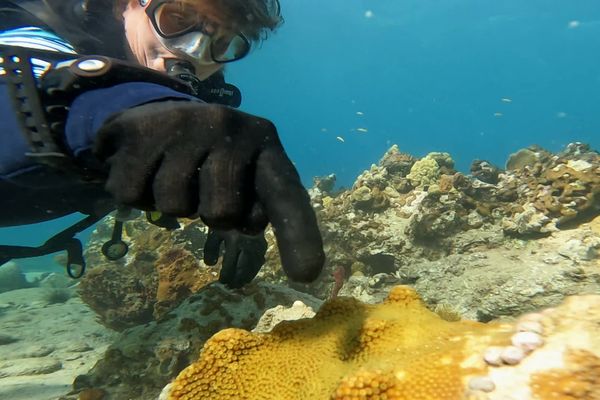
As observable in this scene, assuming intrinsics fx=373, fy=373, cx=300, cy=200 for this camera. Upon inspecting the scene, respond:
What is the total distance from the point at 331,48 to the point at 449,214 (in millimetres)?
107944

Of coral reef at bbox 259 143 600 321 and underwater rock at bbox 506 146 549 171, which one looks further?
underwater rock at bbox 506 146 549 171

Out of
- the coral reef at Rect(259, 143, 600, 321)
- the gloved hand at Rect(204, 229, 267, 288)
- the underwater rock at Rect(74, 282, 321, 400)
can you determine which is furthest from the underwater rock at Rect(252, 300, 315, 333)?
the coral reef at Rect(259, 143, 600, 321)

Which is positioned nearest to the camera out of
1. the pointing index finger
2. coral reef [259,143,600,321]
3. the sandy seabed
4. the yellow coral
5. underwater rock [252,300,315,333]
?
the pointing index finger

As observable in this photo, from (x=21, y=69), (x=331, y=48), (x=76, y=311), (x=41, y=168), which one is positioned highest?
(x=331, y=48)

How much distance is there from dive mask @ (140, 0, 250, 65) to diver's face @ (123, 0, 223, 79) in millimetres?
41

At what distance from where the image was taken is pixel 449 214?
6.86 metres

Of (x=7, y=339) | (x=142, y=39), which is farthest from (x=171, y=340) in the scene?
(x=7, y=339)

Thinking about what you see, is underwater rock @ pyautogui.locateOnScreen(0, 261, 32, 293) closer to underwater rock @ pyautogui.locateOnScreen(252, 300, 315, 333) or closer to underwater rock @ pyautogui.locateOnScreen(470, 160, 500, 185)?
underwater rock @ pyautogui.locateOnScreen(252, 300, 315, 333)

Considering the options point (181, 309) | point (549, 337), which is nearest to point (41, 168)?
point (549, 337)

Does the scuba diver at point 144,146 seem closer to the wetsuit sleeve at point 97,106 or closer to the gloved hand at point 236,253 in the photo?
the wetsuit sleeve at point 97,106

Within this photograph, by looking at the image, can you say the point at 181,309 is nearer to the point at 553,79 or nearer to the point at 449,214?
the point at 449,214

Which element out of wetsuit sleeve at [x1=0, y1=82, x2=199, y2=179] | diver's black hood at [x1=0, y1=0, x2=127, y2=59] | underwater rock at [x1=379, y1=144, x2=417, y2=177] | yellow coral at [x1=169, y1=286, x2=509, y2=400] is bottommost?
yellow coral at [x1=169, y1=286, x2=509, y2=400]

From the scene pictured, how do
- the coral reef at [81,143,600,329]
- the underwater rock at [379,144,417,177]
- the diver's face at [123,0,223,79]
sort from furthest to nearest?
the underwater rock at [379,144,417,177] < the coral reef at [81,143,600,329] < the diver's face at [123,0,223,79]

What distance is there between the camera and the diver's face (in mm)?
2625
